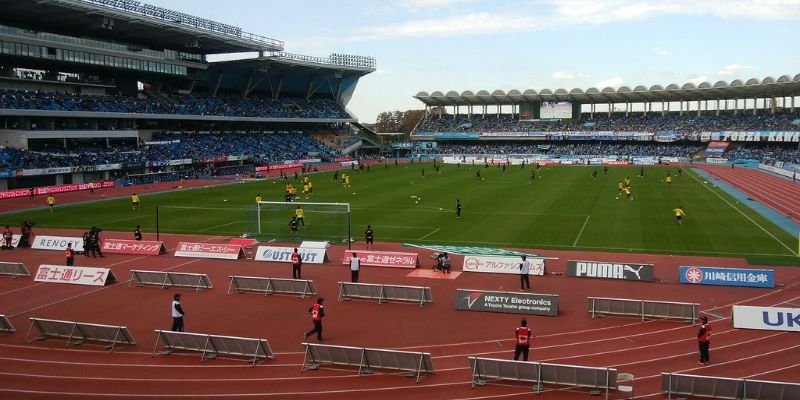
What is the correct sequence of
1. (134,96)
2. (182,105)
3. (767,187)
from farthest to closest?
(182,105), (134,96), (767,187)

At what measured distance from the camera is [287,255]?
30359mm

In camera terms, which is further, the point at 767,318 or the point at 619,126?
the point at 619,126

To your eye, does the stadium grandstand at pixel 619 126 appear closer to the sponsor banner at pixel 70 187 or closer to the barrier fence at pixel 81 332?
the sponsor banner at pixel 70 187

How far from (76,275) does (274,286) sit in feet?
29.1

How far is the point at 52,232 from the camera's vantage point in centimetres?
3962

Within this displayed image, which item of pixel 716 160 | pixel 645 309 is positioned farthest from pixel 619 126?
pixel 645 309

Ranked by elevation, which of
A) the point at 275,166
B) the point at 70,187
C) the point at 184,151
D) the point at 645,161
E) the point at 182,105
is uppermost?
the point at 182,105

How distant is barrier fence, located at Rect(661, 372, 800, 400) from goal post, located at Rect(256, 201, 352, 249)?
Answer: 20840 mm

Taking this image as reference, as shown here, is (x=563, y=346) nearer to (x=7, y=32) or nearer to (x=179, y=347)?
(x=179, y=347)

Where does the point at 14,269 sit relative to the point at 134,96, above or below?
below

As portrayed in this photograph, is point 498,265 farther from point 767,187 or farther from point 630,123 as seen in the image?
point 630,123

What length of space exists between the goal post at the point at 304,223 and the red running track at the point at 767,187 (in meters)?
28.3

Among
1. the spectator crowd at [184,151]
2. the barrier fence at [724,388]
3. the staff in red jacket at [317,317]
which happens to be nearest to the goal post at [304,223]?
the staff in red jacket at [317,317]

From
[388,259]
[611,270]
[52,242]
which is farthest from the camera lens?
[52,242]
